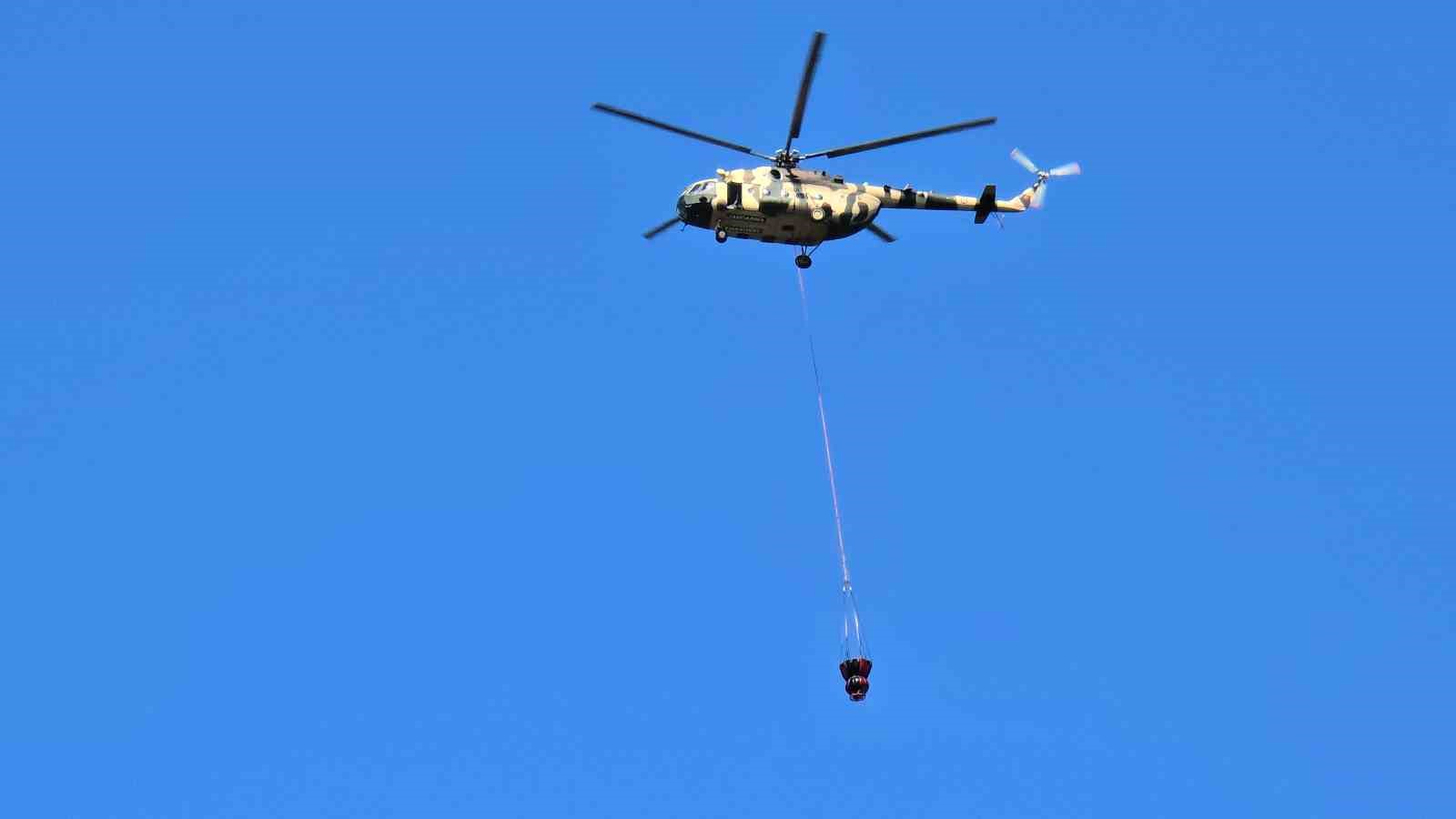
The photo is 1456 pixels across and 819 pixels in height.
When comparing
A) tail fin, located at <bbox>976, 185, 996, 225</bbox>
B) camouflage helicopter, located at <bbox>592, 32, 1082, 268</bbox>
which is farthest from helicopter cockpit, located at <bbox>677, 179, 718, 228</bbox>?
tail fin, located at <bbox>976, 185, 996, 225</bbox>

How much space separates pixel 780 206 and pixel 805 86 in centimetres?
332

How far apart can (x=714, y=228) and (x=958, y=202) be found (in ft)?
26.3

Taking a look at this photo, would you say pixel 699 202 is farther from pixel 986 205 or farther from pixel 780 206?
pixel 986 205

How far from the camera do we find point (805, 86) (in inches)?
1823

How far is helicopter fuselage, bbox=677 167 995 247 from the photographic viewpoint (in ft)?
158

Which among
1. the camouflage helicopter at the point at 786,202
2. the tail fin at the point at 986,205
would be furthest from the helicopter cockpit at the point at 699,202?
the tail fin at the point at 986,205

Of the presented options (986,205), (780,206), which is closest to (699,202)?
(780,206)

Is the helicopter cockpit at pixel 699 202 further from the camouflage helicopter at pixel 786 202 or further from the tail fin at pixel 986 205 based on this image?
the tail fin at pixel 986 205

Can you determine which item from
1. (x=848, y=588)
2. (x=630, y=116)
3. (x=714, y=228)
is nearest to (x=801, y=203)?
(x=714, y=228)

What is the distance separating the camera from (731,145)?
157ft

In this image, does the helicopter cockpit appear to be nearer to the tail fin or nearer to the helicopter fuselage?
the helicopter fuselage

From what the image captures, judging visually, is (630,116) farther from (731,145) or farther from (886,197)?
(886,197)

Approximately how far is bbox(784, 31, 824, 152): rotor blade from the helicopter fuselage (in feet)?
3.70

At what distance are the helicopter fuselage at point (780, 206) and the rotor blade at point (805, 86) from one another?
3.70 feet
